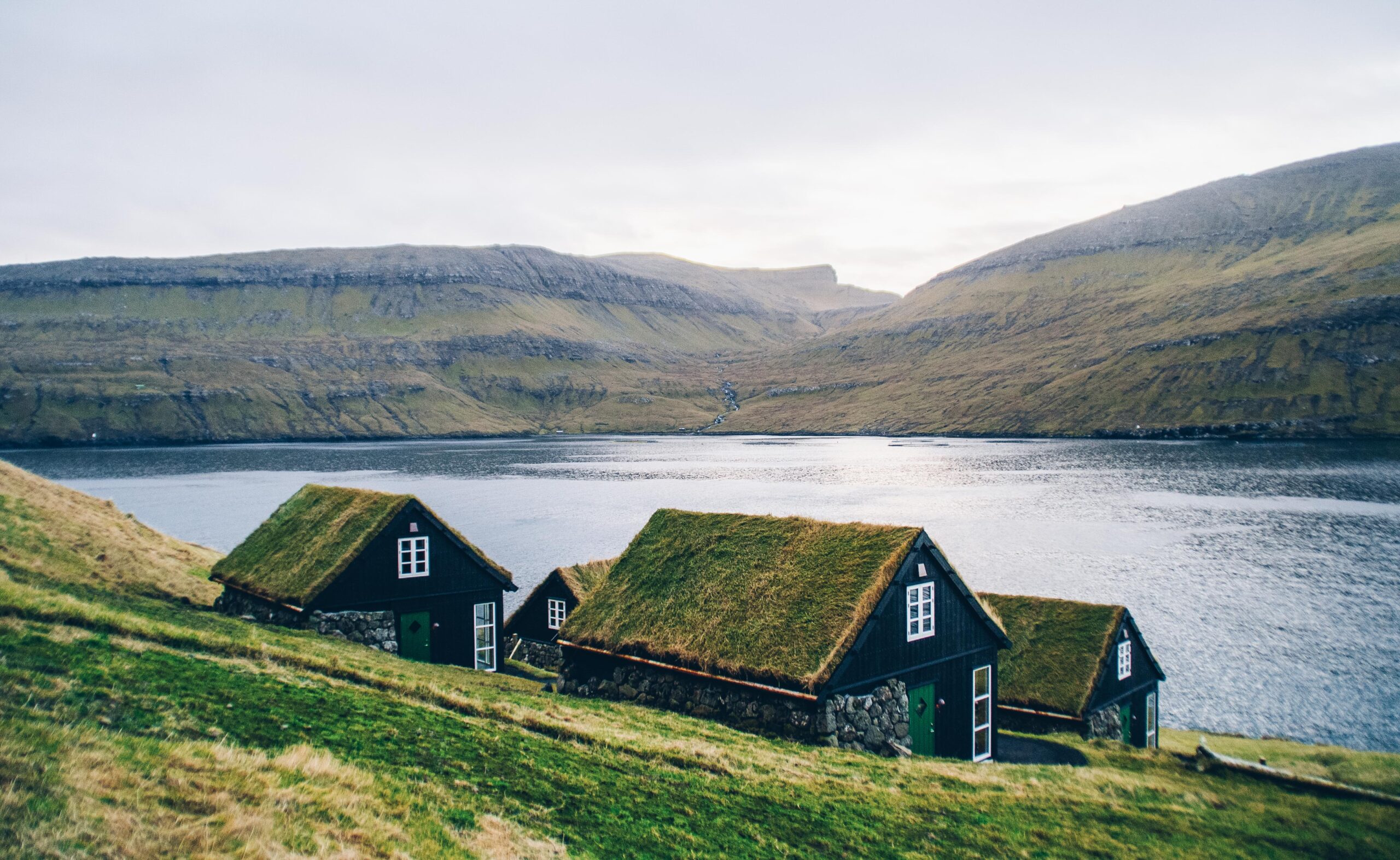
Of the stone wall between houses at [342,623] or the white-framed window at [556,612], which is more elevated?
the stone wall between houses at [342,623]

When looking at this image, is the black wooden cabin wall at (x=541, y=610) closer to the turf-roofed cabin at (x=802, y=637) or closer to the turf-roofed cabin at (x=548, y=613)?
the turf-roofed cabin at (x=548, y=613)

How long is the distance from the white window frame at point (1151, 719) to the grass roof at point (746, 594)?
1794 cm

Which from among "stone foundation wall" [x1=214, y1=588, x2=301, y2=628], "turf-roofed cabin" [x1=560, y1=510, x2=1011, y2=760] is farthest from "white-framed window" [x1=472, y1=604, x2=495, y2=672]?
"turf-roofed cabin" [x1=560, y1=510, x2=1011, y2=760]

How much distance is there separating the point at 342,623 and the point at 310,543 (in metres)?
4.96

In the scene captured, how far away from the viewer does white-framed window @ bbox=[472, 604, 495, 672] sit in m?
35.0

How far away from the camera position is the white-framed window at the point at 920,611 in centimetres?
2459

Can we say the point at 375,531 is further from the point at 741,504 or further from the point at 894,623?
the point at 741,504

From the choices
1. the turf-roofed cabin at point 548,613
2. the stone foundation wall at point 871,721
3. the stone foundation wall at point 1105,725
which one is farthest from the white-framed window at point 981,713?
the turf-roofed cabin at point 548,613

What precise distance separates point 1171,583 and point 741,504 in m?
56.8

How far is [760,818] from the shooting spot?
1620 centimetres

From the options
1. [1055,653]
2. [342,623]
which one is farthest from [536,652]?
[1055,653]

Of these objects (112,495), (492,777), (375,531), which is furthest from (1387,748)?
(112,495)

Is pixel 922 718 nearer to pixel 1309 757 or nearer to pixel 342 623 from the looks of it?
pixel 1309 757

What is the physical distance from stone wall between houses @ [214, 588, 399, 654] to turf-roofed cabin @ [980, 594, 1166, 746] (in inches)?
924
